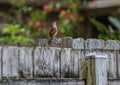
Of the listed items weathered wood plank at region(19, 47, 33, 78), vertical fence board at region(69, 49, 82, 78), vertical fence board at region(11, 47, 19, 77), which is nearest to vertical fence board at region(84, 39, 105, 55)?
vertical fence board at region(69, 49, 82, 78)

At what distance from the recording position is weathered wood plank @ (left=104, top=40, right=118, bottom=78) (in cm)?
359

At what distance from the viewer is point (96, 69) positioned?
11.3 feet

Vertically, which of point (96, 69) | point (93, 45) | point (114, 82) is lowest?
point (114, 82)

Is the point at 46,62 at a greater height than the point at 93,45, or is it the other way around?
the point at 93,45

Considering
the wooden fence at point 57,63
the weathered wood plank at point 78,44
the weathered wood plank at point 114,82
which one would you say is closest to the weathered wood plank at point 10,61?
the wooden fence at point 57,63

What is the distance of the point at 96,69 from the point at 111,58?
0.23 meters

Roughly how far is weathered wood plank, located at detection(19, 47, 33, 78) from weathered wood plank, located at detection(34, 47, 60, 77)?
39mm

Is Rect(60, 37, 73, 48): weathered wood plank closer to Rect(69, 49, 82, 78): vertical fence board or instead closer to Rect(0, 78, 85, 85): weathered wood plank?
Rect(69, 49, 82, 78): vertical fence board

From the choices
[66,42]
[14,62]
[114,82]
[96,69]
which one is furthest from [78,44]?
[14,62]

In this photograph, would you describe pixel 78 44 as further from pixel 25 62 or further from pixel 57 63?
pixel 25 62

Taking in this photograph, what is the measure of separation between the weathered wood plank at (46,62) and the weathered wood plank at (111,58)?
443 millimetres

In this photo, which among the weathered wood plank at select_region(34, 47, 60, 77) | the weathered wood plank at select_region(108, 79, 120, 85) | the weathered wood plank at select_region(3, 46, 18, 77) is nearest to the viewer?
the weathered wood plank at select_region(3, 46, 18, 77)

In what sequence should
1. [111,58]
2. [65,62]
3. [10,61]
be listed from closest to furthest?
1. [10,61]
2. [65,62]
3. [111,58]

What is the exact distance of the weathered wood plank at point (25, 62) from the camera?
319cm
